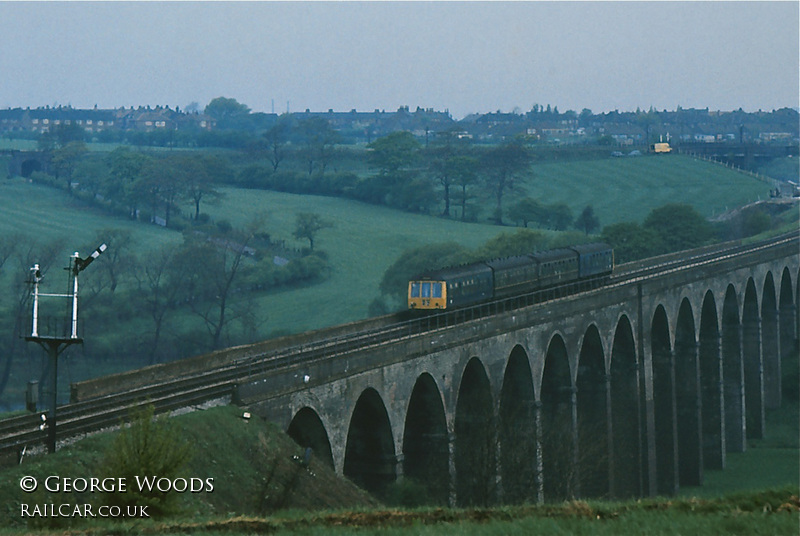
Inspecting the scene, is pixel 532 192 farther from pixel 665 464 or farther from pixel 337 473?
pixel 337 473

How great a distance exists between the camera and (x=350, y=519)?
90.7 ft

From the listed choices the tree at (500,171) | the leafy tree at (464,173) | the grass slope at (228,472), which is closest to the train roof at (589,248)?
the grass slope at (228,472)

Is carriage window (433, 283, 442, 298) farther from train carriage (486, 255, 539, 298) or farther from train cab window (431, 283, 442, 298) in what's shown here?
train carriage (486, 255, 539, 298)

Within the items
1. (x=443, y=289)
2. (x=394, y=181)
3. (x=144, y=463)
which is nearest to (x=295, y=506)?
(x=144, y=463)

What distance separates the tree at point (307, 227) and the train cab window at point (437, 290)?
287ft

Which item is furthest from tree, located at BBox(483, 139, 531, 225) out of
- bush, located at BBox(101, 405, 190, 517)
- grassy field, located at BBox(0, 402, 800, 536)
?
bush, located at BBox(101, 405, 190, 517)

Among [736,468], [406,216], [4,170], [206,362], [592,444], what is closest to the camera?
[206,362]

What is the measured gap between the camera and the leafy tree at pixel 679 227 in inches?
5517

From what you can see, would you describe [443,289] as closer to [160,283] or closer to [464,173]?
[160,283]

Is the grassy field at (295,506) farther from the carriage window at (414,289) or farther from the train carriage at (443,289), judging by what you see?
the carriage window at (414,289)

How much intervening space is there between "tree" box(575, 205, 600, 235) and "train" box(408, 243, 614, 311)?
93691 mm

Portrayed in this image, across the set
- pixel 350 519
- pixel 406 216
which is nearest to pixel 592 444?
pixel 350 519

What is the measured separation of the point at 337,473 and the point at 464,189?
14585 cm

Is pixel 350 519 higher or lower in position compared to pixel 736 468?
higher
